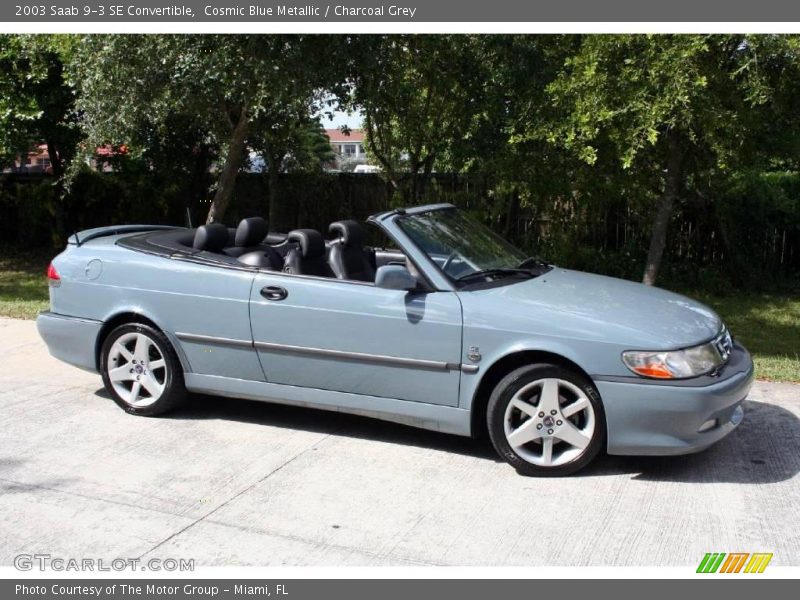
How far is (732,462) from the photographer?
5.38 metres

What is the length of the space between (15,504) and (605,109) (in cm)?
581

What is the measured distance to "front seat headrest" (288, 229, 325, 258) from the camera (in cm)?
625

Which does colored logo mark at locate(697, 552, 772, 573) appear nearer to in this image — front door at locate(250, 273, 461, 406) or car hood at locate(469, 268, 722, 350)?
car hood at locate(469, 268, 722, 350)

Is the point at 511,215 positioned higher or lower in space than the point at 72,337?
higher

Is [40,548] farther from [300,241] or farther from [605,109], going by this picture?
[605,109]

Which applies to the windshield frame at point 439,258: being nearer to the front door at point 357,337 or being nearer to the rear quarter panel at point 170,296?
the front door at point 357,337

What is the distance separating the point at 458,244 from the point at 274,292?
1233 mm

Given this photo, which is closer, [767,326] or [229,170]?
[767,326]

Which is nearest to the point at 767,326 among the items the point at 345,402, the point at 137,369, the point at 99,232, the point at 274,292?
the point at 345,402

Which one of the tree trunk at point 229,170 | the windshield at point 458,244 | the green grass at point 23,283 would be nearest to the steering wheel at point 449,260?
the windshield at point 458,244

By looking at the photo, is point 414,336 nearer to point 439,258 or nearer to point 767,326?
point 439,258

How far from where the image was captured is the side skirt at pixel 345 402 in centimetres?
532

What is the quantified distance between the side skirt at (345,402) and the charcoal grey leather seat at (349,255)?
0.87 metres

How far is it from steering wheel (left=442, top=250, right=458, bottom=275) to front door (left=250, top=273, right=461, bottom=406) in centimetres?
31
